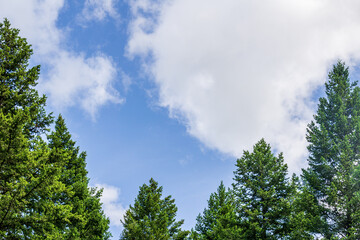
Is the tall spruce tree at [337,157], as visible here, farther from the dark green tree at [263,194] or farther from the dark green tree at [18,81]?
the dark green tree at [18,81]

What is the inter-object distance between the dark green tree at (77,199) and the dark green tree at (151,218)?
313 cm

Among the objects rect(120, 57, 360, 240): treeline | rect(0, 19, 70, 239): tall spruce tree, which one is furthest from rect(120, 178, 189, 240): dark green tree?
rect(0, 19, 70, 239): tall spruce tree

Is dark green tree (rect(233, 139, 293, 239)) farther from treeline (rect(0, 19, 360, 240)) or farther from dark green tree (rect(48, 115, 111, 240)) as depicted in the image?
dark green tree (rect(48, 115, 111, 240))

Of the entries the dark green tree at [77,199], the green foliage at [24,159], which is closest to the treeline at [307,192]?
the dark green tree at [77,199]

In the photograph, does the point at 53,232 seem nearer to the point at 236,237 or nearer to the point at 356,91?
the point at 236,237

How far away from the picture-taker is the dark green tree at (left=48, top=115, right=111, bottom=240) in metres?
19.9

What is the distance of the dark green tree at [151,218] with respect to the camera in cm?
2336

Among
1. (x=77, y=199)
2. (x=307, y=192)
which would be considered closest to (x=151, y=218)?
(x=77, y=199)

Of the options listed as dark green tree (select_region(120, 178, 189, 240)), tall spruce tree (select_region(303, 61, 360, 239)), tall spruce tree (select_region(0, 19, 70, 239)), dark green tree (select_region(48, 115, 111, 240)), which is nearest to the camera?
tall spruce tree (select_region(0, 19, 70, 239))

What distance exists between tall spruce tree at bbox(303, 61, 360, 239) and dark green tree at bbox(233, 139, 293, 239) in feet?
8.65

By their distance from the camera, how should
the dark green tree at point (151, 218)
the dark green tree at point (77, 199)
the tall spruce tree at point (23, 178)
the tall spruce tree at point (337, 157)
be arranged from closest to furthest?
the tall spruce tree at point (23, 178) < the tall spruce tree at point (337, 157) < the dark green tree at point (77, 199) < the dark green tree at point (151, 218)

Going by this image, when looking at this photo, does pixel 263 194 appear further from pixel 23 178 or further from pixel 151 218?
pixel 23 178

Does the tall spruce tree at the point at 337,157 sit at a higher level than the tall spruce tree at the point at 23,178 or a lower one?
higher

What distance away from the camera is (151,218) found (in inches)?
989
